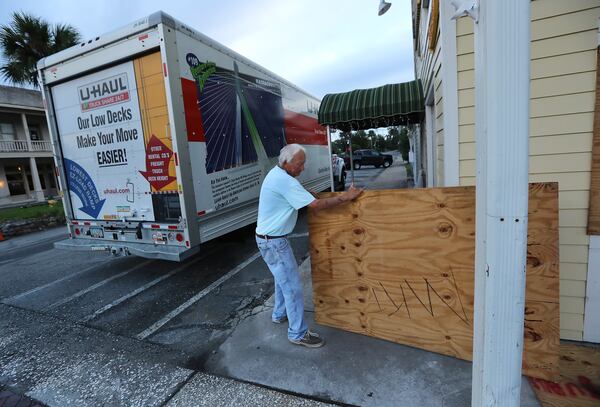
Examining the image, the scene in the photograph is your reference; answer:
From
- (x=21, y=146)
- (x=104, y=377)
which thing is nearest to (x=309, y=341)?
(x=104, y=377)

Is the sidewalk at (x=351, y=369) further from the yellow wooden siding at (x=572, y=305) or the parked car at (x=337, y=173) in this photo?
the parked car at (x=337, y=173)

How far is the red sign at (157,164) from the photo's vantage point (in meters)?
4.06

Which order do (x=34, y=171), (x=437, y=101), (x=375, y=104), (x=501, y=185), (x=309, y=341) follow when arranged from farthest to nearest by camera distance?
(x=34, y=171) < (x=375, y=104) < (x=437, y=101) < (x=309, y=341) < (x=501, y=185)

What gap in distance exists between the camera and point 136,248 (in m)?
4.45

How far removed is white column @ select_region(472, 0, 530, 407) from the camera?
3.90 ft

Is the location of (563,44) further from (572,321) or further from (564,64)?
(572,321)

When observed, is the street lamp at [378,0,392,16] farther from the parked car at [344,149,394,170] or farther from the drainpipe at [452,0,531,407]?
the parked car at [344,149,394,170]

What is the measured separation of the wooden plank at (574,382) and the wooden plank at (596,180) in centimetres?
99

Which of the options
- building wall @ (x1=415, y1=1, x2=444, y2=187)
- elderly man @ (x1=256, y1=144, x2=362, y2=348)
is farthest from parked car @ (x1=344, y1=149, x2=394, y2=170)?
elderly man @ (x1=256, y1=144, x2=362, y2=348)

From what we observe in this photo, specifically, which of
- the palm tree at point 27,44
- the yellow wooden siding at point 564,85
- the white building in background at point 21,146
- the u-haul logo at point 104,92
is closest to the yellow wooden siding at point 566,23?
the yellow wooden siding at point 564,85

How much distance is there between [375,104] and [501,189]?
6.01m

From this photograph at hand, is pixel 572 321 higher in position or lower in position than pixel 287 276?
lower

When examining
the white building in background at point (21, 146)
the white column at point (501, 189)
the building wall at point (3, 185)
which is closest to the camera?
the white column at point (501, 189)

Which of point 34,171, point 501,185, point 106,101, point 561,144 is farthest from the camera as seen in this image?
point 34,171
